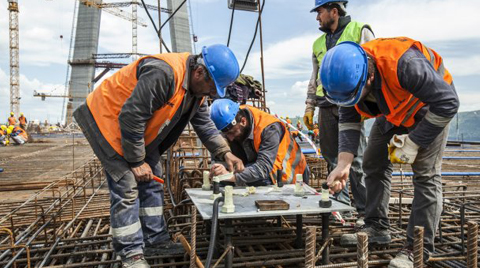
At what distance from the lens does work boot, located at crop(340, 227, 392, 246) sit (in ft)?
8.33

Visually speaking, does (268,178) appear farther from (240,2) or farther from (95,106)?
(240,2)

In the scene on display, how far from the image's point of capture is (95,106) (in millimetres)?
2344

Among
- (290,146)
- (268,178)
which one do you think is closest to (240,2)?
(290,146)

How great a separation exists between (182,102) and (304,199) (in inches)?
45.8

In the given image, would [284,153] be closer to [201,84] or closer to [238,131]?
[238,131]

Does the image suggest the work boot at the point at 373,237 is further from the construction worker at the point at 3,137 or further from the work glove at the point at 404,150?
the construction worker at the point at 3,137

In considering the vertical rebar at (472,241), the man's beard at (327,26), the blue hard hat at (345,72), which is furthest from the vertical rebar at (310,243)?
the man's beard at (327,26)

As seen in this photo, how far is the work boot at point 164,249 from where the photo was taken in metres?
2.50

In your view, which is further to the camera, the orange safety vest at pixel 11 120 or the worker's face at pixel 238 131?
the orange safety vest at pixel 11 120

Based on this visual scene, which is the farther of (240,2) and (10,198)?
(10,198)

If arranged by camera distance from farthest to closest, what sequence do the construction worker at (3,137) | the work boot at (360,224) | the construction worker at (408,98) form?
the construction worker at (3,137)
the work boot at (360,224)
the construction worker at (408,98)

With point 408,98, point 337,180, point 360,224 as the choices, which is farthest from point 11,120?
point 408,98

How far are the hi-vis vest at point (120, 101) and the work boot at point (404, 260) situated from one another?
5.67 ft

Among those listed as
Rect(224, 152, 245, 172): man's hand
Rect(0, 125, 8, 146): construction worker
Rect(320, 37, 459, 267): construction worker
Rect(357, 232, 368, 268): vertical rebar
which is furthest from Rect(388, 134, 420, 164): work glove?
Rect(0, 125, 8, 146): construction worker
